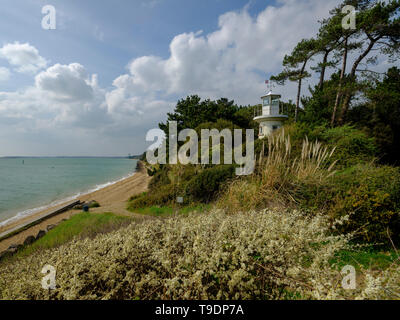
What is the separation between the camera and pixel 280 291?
5.54 feet

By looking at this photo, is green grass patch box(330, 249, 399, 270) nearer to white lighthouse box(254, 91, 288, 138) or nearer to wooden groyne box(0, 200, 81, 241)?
wooden groyne box(0, 200, 81, 241)

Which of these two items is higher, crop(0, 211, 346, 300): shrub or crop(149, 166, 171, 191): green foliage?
crop(0, 211, 346, 300): shrub

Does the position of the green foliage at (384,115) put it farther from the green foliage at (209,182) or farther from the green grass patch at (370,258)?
the green foliage at (209,182)

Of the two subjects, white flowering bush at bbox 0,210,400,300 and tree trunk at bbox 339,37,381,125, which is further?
tree trunk at bbox 339,37,381,125

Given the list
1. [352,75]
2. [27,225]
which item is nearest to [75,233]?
[27,225]

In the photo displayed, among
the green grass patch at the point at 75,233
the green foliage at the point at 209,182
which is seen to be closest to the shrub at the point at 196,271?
the green grass patch at the point at 75,233

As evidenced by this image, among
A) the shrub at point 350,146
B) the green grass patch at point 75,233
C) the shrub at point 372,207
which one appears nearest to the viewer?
the shrub at point 372,207

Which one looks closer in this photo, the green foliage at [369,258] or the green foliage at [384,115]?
Result: the green foliage at [369,258]

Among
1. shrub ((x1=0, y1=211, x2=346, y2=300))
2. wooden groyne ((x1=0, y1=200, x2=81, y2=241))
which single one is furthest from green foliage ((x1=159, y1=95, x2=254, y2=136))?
shrub ((x1=0, y1=211, x2=346, y2=300))

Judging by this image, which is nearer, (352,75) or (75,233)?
(75,233)

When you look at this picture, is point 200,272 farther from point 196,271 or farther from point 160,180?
point 160,180

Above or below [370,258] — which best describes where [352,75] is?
above
